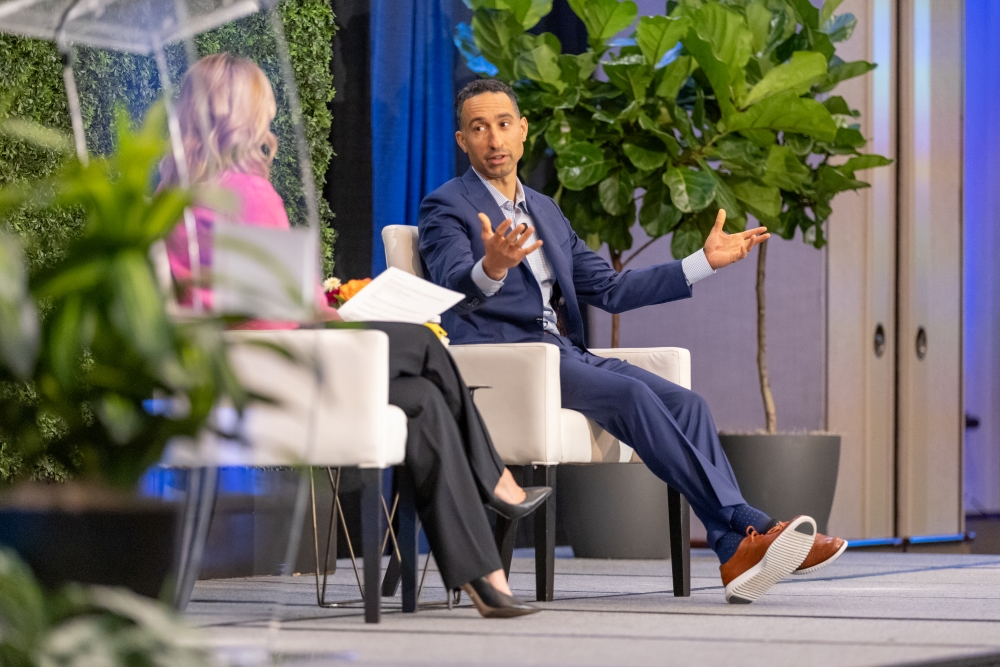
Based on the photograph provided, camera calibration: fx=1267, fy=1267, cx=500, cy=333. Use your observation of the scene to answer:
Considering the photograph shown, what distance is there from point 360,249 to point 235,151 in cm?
263

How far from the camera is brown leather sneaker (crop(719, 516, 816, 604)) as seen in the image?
2.36 m

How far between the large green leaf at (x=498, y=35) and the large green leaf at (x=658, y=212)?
558mm

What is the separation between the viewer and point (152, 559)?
1.33 meters

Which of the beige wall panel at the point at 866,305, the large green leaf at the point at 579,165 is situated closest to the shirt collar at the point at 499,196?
the large green leaf at the point at 579,165

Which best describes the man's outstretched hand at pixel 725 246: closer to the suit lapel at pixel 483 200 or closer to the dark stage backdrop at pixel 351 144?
the suit lapel at pixel 483 200

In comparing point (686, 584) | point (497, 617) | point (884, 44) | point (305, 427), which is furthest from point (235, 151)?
point (884, 44)

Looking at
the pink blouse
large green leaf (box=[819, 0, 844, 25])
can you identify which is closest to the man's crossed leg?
the pink blouse

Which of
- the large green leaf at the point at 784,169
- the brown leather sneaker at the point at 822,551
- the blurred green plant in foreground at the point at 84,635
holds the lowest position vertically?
the brown leather sneaker at the point at 822,551

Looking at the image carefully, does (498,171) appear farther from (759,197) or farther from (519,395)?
(759,197)

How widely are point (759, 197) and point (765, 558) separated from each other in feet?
5.71

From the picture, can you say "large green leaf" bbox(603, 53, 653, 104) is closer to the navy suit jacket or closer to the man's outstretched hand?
the navy suit jacket

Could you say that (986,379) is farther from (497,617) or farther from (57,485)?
(57,485)

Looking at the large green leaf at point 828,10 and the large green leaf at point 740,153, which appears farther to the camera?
the large green leaf at point 828,10

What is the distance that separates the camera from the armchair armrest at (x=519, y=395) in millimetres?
2504
